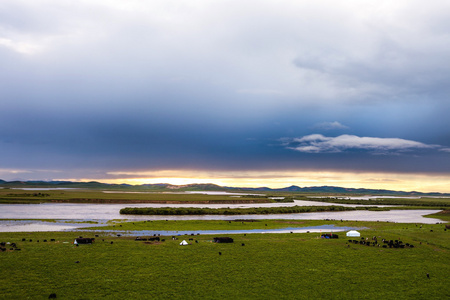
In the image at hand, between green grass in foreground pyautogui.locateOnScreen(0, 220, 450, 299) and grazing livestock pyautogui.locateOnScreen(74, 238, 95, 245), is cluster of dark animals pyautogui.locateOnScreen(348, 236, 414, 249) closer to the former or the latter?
green grass in foreground pyautogui.locateOnScreen(0, 220, 450, 299)

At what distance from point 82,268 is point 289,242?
26.4 m

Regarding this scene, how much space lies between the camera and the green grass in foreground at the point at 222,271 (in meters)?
22.6

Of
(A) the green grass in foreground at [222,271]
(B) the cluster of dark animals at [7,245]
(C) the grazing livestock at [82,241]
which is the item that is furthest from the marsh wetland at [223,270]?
(C) the grazing livestock at [82,241]

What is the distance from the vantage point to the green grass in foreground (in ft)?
74.1

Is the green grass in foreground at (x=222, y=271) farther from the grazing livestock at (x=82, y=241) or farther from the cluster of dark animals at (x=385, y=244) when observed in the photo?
the cluster of dark animals at (x=385, y=244)

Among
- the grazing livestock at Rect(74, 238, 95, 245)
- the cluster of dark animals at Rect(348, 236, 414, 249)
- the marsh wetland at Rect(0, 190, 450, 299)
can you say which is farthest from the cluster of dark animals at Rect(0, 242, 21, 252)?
the cluster of dark animals at Rect(348, 236, 414, 249)

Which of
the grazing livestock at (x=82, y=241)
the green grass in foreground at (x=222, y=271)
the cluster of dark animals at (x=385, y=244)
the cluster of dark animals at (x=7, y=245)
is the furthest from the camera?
the cluster of dark animals at (x=385, y=244)

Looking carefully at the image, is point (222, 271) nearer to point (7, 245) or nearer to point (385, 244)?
point (385, 244)

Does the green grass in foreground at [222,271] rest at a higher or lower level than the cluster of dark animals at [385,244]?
higher

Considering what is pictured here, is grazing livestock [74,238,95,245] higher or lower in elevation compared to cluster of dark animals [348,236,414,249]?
higher

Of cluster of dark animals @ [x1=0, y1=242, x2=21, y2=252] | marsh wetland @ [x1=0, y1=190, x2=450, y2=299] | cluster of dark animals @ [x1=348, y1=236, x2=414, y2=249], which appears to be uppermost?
cluster of dark animals @ [x1=0, y1=242, x2=21, y2=252]

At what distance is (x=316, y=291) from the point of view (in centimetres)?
2311

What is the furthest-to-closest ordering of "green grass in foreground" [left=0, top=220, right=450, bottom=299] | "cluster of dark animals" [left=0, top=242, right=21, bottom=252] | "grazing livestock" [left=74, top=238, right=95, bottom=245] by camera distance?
"grazing livestock" [left=74, top=238, right=95, bottom=245]
"cluster of dark animals" [left=0, top=242, right=21, bottom=252]
"green grass in foreground" [left=0, top=220, right=450, bottom=299]

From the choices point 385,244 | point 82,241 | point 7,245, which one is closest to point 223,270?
point 82,241
